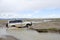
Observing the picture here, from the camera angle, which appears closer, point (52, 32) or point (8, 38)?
point (8, 38)

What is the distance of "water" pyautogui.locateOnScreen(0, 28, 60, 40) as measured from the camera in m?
4.20

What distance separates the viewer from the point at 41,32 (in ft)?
15.5

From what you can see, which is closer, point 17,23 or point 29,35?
point 29,35

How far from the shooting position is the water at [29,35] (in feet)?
13.8

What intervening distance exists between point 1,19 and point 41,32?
1.16 metres

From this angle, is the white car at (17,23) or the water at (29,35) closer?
the water at (29,35)

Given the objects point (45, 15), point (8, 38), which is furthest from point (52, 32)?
point (8, 38)

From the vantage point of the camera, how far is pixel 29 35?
14.8 ft

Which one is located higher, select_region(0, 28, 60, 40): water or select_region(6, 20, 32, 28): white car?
select_region(6, 20, 32, 28): white car

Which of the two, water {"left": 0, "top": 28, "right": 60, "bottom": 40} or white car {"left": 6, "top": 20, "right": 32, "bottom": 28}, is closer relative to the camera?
water {"left": 0, "top": 28, "right": 60, "bottom": 40}

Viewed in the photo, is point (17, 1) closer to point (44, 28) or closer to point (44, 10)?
point (44, 10)

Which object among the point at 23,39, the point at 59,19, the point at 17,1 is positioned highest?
the point at 17,1

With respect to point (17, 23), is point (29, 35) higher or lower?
lower

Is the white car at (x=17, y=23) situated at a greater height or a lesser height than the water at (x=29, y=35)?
greater
